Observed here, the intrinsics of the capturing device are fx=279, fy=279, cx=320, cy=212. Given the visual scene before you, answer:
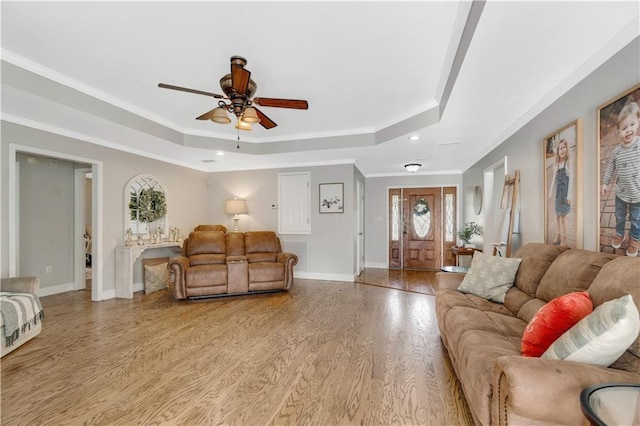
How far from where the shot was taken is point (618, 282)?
1311mm

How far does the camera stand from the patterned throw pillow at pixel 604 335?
106 centimetres

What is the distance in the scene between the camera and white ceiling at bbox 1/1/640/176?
1784mm

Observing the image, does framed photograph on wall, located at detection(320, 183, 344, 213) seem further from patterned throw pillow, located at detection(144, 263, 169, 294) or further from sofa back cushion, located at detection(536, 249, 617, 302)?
sofa back cushion, located at detection(536, 249, 617, 302)

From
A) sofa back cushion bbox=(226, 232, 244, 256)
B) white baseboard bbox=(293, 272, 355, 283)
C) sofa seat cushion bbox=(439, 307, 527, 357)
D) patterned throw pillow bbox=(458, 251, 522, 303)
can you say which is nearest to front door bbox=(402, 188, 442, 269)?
white baseboard bbox=(293, 272, 355, 283)

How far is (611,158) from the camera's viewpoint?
172cm

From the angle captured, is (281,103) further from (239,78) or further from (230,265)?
A: (230,265)

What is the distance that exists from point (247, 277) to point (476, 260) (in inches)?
126

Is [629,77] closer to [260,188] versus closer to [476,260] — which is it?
[476,260]

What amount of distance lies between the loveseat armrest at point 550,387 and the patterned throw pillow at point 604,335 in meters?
0.04

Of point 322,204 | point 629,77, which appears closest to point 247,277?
point 322,204

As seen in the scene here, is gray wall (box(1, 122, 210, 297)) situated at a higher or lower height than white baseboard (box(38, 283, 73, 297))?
higher

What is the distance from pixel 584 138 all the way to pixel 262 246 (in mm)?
4392

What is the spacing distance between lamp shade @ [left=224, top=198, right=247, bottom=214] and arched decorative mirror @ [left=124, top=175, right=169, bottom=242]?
111 cm

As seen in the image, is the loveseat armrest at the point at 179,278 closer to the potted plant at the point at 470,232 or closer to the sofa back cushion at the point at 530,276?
the sofa back cushion at the point at 530,276
